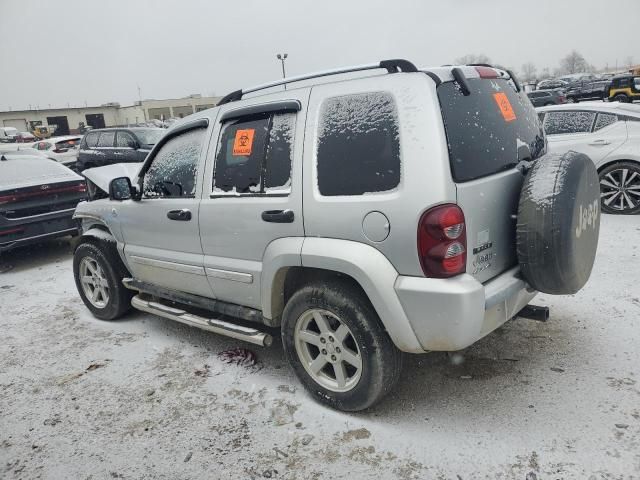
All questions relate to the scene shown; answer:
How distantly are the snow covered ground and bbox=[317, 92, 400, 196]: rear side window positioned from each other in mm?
1374

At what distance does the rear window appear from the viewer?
2368 millimetres

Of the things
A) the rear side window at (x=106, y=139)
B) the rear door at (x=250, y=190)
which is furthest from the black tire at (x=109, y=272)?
the rear side window at (x=106, y=139)

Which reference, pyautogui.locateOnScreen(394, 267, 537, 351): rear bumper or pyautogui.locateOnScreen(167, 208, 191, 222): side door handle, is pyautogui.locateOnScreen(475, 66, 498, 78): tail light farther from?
pyautogui.locateOnScreen(167, 208, 191, 222): side door handle

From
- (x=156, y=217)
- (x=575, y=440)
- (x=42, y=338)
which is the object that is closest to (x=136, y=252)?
(x=156, y=217)

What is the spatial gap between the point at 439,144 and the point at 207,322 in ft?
6.90

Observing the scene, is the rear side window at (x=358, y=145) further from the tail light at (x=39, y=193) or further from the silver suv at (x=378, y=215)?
the tail light at (x=39, y=193)

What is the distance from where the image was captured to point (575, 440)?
7.86 feet

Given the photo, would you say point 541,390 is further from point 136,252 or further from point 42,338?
point 42,338

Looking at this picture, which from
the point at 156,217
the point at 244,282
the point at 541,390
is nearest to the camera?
the point at 541,390

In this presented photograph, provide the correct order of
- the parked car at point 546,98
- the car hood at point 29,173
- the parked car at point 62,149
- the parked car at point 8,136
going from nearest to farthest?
the car hood at point 29,173 → the parked car at point 62,149 → the parked car at point 546,98 → the parked car at point 8,136

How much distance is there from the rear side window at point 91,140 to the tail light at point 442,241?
13330 mm

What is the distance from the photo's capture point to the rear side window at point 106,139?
1294 cm

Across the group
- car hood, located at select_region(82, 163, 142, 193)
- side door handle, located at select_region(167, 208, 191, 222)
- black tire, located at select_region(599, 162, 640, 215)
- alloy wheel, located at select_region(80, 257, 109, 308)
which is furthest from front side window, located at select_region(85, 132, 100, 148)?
black tire, located at select_region(599, 162, 640, 215)

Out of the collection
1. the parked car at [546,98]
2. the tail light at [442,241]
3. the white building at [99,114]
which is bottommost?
the tail light at [442,241]
